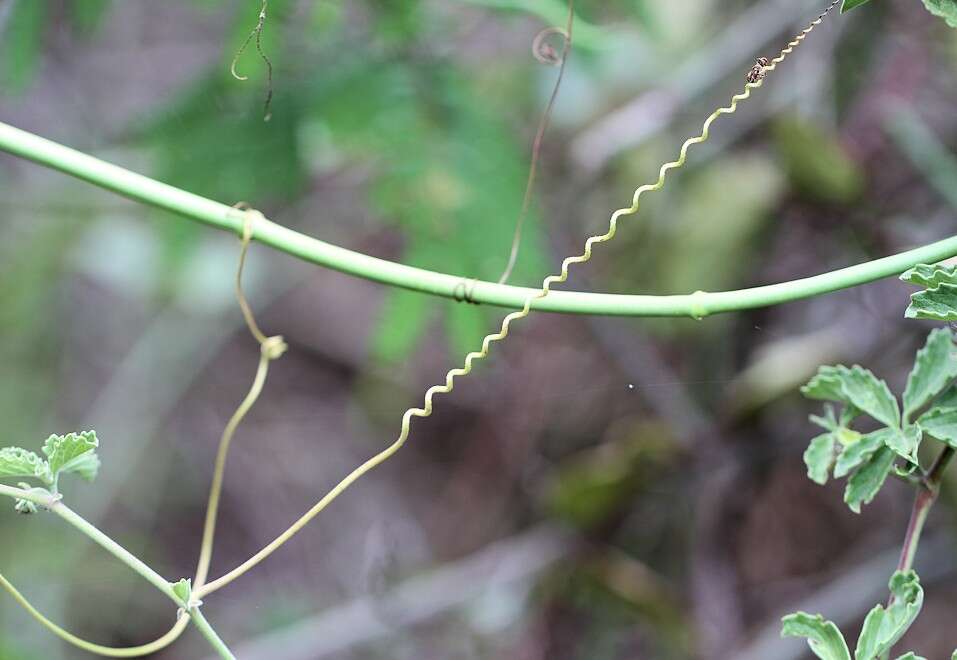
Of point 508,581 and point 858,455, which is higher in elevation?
point 508,581

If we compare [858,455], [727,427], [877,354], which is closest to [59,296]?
[727,427]

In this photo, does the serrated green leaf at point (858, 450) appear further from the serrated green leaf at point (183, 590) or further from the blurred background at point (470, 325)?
the blurred background at point (470, 325)

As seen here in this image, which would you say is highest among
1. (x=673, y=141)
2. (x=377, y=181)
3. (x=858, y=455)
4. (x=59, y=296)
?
(x=59, y=296)

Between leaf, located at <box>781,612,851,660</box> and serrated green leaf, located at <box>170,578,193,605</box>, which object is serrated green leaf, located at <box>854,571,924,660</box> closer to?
leaf, located at <box>781,612,851,660</box>

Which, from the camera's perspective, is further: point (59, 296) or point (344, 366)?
point (344, 366)

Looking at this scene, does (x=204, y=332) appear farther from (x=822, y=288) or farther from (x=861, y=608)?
(x=822, y=288)

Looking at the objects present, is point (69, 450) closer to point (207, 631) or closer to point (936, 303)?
point (207, 631)

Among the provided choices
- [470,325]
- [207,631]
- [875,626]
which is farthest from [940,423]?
[470,325]
